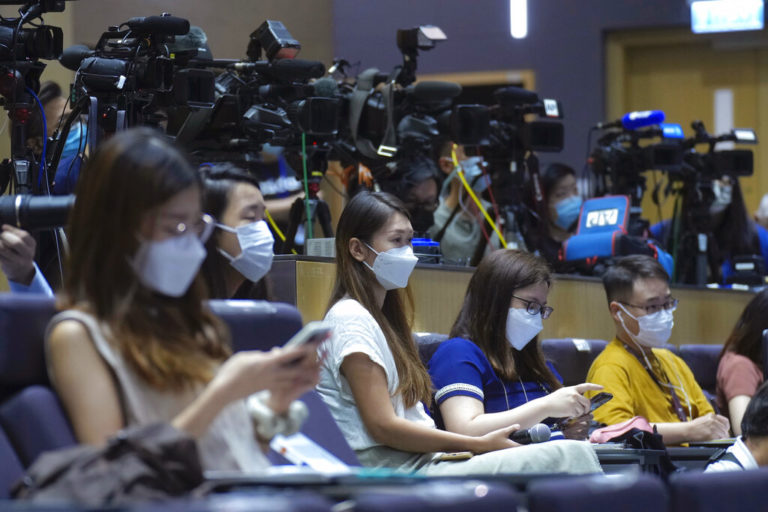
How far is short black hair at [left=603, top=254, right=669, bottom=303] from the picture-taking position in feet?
12.6

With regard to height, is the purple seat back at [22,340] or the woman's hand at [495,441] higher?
the purple seat back at [22,340]

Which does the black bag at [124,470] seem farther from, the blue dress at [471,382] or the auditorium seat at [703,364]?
the auditorium seat at [703,364]

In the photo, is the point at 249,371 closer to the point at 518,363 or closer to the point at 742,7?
the point at 518,363

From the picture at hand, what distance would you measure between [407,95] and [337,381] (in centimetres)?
232

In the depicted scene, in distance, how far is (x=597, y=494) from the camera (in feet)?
5.61

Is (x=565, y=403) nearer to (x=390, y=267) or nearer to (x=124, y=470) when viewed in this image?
(x=390, y=267)

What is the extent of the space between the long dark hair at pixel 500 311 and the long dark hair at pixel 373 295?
0.21 metres

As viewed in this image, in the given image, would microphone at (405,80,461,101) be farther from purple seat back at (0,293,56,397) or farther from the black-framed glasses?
purple seat back at (0,293,56,397)

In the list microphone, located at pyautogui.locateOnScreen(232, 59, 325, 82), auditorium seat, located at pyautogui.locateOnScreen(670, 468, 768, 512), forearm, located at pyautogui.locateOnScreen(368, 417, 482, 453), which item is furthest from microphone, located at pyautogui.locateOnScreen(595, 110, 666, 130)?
auditorium seat, located at pyautogui.locateOnScreen(670, 468, 768, 512)

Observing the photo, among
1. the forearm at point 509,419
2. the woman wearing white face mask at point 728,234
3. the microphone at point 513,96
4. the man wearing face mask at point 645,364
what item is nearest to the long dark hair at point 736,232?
the woman wearing white face mask at point 728,234

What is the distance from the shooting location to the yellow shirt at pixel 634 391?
3.53 m

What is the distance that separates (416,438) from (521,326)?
60 cm

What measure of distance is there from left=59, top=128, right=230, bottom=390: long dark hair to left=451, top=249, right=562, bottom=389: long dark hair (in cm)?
148

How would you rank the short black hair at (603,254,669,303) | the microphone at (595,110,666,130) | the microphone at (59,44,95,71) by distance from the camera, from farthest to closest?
the microphone at (595,110,666,130), the microphone at (59,44,95,71), the short black hair at (603,254,669,303)
